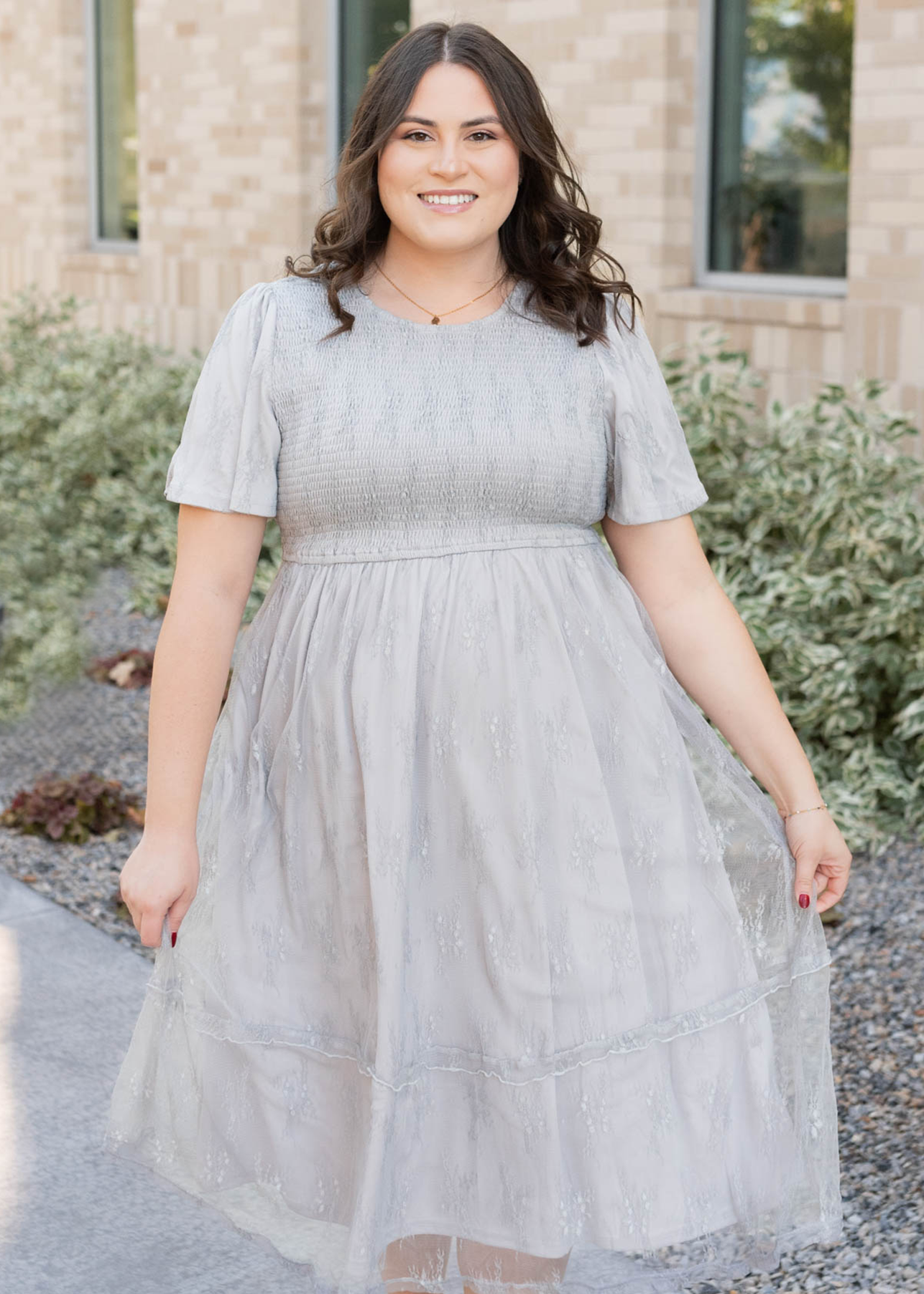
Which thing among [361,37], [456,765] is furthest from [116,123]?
[456,765]

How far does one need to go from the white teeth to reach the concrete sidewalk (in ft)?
4.96

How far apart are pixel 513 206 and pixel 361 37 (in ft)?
23.2

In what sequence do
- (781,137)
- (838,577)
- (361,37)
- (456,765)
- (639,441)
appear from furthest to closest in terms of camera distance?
1. (361,37)
2. (781,137)
3. (838,577)
4. (639,441)
5. (456,765)

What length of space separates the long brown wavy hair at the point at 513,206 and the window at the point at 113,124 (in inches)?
367

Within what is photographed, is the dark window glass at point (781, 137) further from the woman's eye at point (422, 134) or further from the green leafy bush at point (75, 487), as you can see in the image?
the woman's eye at point (422, 134)

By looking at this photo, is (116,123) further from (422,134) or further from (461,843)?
(461,843)

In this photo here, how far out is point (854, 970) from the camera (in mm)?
3895

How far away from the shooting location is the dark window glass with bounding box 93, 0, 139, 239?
35.9 ft

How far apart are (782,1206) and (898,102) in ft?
14.5

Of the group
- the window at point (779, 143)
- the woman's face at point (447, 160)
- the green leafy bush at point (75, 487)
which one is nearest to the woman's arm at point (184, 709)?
the woman's face at point (447, 160)

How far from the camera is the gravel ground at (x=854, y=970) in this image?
283 centimetres

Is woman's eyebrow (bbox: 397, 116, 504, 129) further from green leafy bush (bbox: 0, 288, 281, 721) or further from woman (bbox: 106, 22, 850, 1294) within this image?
green leafy bush (bbox: 0, 288, 281, 721)

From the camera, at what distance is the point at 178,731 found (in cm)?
197

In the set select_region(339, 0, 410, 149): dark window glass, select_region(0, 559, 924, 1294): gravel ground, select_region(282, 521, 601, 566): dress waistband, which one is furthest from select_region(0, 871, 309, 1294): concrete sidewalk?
select_region(339, 0, 410, 149): dark window glass
